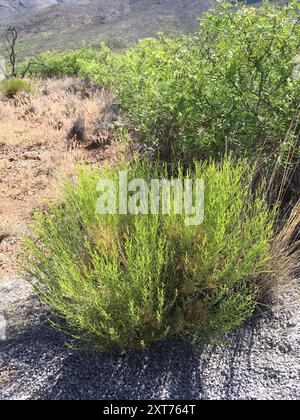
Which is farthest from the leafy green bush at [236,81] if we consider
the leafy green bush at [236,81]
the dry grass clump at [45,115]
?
the dry grass clump at [45,115]

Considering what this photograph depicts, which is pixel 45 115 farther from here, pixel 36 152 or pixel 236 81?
pixel 236 81

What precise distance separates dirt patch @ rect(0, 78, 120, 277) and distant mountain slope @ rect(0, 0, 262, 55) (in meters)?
40.6

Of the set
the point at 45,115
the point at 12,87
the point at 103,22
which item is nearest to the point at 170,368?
the point at 45,115

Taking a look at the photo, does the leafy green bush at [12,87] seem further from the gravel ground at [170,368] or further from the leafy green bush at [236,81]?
the gravel ground at [170,368]

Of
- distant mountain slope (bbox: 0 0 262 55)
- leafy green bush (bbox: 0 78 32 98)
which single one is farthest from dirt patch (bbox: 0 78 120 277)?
distant mountain slope (bbox: 0 0 262 55)

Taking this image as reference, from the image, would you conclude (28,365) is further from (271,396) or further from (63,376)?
(271,396)

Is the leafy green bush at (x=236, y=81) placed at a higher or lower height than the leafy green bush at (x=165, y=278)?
higher

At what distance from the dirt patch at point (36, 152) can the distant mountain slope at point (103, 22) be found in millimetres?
40646

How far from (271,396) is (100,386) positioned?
885mm

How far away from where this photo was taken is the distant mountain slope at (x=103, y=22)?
51.0 metres

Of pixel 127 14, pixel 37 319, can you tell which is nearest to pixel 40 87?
pixel 37 319

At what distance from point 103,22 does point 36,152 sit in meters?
64.6

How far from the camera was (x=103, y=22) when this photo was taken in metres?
63.4

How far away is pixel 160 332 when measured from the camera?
228 cm
